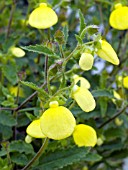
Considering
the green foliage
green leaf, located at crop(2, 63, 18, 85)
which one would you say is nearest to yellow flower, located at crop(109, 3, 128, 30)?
the green foliage

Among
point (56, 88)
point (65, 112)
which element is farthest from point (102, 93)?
point (65, 112)

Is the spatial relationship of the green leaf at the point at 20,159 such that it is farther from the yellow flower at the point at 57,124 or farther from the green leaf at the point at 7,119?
the yellow flower at the point at 57,124

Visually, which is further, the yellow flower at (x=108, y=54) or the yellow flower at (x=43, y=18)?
the yellow flower at (x=43, y=18)

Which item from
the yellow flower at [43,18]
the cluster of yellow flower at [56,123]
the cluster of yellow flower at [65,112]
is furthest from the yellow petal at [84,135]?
the yellow flower at [43,18]

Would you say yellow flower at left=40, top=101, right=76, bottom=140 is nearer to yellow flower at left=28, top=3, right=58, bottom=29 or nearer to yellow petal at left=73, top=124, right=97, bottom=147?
yellow petal at left=73, top=124, right=97, bottom=147

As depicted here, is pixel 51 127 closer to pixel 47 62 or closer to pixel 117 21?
pixel 47 62
